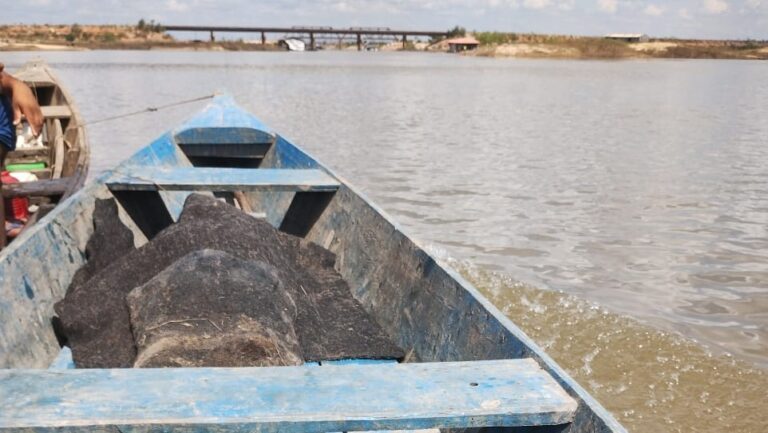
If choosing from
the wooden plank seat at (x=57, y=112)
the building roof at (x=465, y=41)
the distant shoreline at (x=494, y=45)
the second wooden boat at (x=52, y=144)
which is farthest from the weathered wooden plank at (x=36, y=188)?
the building roof at (x=465, y=41)

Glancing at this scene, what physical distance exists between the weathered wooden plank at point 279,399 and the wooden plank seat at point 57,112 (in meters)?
7.47

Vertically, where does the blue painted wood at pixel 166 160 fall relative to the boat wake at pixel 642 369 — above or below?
above

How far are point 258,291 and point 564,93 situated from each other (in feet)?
95.5

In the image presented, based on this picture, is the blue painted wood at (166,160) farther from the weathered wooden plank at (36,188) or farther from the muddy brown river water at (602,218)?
the muddy brown river water at (602,218)

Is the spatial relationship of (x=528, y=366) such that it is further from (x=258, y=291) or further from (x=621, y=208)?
(x=621, y=208)

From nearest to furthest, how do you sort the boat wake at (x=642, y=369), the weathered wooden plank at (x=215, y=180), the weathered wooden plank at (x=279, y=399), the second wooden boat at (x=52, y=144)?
1. the weathered wooden plank at (x=279, y=399)
2. the boat wake at (x=642, y=369)
3. the weathered wooden plank at (x=215, y=180)
4. the second wooden boat at (x=52, y=144)

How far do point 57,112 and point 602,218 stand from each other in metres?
7.63

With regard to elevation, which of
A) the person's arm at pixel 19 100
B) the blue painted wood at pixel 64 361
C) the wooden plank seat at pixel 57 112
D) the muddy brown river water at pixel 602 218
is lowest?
the muddy brown river water at pixel 602 218

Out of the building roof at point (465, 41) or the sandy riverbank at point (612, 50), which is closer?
the sandy riverbank at point (612, 50)

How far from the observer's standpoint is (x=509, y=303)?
6098 mm

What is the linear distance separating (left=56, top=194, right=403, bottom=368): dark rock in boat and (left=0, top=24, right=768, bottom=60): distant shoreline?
272ft

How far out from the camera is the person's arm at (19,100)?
5.59 metres

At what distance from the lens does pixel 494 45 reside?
96.9 metres

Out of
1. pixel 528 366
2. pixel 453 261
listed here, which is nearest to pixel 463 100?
pixel 453 261
